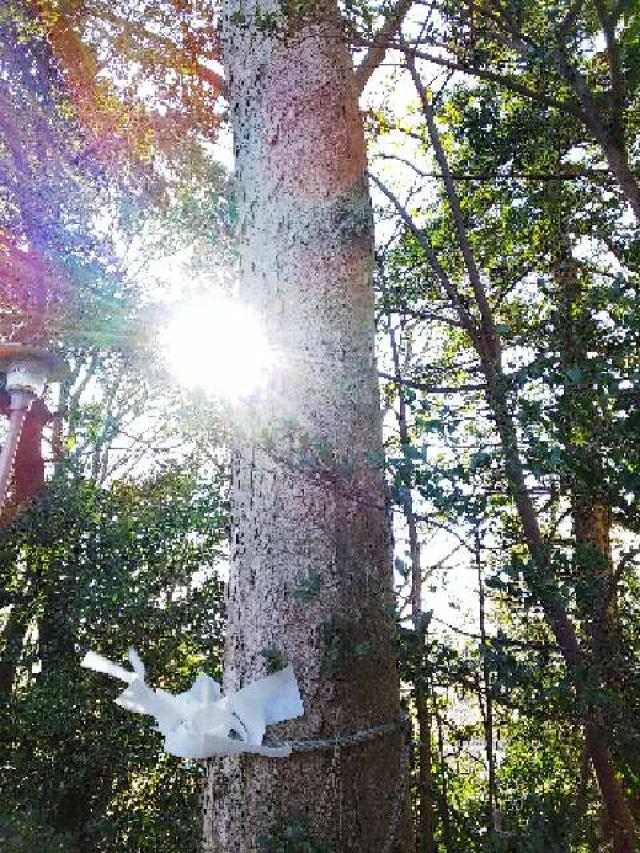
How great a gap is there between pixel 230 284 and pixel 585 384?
5.32 meters

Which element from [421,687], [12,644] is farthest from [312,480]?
[12,644]

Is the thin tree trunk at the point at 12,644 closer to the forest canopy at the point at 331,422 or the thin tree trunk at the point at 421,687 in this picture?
the forest canopy at the point at 331,422

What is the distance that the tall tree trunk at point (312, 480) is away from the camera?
145 centimetres

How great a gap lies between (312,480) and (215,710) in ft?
1.85

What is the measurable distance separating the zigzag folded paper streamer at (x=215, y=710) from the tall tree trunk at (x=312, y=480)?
85 mm

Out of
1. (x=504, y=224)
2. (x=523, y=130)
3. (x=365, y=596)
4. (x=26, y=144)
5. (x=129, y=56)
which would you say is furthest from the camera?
(x=26, y=144)

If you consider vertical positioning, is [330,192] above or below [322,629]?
above

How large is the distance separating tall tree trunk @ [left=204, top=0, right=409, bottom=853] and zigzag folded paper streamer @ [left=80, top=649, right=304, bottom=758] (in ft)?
0.28

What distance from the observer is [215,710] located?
1365 millimetres

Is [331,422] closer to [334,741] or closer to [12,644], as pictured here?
[334,741]

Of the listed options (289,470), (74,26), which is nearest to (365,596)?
(289,470)

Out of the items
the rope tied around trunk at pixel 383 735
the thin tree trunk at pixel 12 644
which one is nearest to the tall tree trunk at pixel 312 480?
the rope tied around trunk at pixel 383 735

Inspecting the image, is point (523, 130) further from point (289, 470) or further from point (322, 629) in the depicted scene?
point (322, 629)

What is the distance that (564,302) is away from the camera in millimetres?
1659
